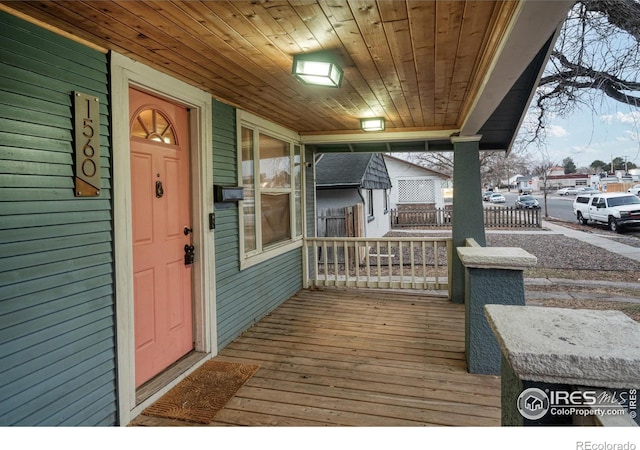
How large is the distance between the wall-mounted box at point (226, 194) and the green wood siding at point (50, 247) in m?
1.17

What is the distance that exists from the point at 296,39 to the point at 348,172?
7748 millimetres

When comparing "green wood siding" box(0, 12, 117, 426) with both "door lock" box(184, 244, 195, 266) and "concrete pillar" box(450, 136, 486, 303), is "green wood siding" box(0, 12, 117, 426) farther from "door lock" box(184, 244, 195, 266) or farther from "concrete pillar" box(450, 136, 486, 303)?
"concrete pillar" box(450, 136, 486, 303)

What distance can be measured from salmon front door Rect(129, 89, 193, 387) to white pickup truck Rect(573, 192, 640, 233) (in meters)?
14.9

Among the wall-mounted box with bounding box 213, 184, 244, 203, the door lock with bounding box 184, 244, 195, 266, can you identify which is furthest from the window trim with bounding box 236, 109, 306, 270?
the door lock with bounding box 184, 244, 195, 266

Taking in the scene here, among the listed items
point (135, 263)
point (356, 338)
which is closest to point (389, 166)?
point (356, 338)

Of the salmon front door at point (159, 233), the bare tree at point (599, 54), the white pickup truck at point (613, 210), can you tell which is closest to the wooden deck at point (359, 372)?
the salmon front door at point (159, 233)

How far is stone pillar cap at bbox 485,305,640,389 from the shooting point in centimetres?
83

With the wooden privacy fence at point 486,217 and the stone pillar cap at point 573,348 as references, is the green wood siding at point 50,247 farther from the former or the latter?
the wooden privacy fence at point 486,217

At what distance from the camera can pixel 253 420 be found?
2307 mm

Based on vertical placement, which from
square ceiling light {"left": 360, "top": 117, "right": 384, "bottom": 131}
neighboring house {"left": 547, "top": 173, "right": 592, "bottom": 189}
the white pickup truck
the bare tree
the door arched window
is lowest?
the white pickup truck

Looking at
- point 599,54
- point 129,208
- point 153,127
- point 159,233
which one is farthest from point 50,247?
point 599,54

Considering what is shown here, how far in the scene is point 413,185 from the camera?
60.5ft

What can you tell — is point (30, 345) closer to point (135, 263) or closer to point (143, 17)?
point (135, 263)
